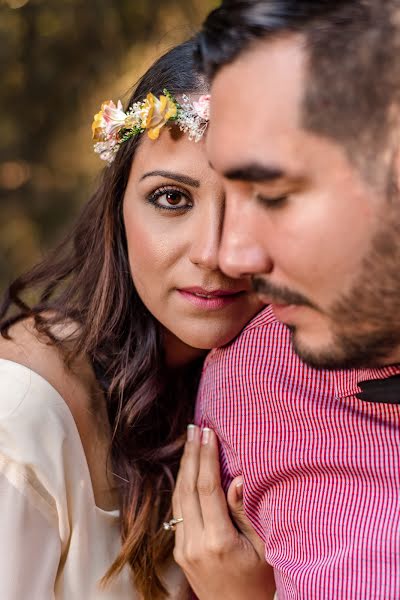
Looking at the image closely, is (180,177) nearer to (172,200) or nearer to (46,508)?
(172,200)

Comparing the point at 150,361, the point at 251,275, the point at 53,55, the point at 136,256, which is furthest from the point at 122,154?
the point at 53,55

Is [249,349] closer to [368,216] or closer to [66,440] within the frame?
[66,440]

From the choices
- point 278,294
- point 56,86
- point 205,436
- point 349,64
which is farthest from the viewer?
point 56,86

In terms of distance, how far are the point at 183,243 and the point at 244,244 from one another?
0.49 m

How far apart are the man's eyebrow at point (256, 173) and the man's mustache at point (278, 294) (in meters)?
0.23

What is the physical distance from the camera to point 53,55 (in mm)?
4840

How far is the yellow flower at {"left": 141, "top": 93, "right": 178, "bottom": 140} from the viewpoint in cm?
224

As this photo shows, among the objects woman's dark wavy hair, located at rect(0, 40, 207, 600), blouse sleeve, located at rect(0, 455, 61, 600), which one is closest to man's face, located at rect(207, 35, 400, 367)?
woman's dark wavy hair, located at rect(0, 40, 207, 600)

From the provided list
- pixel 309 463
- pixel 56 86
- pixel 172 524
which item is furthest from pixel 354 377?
pixel 56 86

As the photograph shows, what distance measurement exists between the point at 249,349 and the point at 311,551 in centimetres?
54

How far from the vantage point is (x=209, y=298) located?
89.6 inches

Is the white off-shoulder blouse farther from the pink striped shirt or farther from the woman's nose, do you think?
the woman's nose

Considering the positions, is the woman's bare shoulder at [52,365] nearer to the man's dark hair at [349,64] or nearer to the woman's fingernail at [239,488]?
the woman's fingernail at [239,488]

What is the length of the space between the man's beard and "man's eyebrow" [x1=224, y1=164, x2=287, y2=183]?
22 cm
